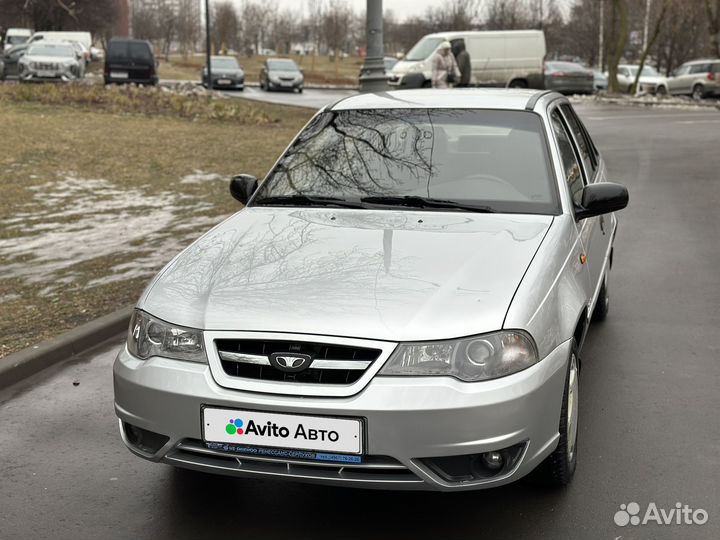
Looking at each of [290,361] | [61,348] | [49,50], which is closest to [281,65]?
[49,50]

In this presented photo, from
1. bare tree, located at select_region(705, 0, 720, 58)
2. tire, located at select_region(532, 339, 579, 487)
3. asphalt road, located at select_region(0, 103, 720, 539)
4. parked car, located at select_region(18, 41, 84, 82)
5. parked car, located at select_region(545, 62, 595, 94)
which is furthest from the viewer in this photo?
bare tree, located at select_region(705, 0, 720, 58)

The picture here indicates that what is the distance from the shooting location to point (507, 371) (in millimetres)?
3301

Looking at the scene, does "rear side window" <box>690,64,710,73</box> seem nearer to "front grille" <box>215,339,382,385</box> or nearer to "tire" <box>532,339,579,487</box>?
"tire" <box>532,339,579,487</box>

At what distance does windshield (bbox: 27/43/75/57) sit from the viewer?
30.8 meters

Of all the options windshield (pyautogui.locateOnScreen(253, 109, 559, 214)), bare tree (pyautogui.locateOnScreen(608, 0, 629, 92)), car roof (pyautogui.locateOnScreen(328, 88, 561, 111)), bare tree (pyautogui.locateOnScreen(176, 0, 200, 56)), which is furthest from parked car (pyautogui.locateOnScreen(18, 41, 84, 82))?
bare tree (pyautogui.locateOnScreen(176, 0, 200, 56))

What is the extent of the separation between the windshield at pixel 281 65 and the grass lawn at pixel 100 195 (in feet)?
61.8

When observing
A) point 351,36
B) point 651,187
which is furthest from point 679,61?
point 651,187

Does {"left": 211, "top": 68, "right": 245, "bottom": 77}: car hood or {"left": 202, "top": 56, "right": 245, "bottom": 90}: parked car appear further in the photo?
{"left": 211, "top": 68, "right": 245, "bottom": 77}: car hood

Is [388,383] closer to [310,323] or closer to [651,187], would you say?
[310,323]

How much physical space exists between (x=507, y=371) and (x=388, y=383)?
43 cm

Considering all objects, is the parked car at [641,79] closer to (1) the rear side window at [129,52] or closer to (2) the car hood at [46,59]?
(1) the rear side window at [129,52]

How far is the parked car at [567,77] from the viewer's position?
38469 millimetres

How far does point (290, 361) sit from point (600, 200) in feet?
6.68

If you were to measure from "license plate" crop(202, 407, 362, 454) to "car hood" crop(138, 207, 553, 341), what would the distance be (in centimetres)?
30
